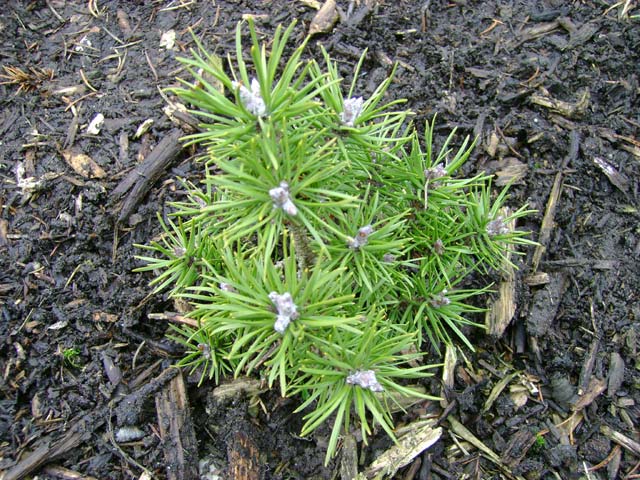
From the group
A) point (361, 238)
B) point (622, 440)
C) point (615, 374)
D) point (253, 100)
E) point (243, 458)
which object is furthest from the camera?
point (615, 374)

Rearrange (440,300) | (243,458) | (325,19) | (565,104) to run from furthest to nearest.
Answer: (325,19) < (565,104) < (243,458) < (440,300)

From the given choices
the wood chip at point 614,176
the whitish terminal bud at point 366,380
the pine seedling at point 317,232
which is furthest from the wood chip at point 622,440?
the whitish terminal bud at point 366,380

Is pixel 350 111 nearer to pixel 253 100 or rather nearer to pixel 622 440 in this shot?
pixel 253 100

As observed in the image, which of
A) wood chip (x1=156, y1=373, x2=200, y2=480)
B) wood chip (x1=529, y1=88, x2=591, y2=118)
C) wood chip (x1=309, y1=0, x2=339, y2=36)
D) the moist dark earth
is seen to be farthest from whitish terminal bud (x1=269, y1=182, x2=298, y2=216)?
wood chip (x1=529, y1=88, x2=591, y2=118)

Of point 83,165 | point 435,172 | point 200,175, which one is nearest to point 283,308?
point 435,172

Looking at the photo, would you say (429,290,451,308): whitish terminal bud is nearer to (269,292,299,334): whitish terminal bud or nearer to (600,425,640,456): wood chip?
(269,292,299,334): whitish terminal bud

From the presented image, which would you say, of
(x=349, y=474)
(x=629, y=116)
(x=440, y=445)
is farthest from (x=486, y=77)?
(x=349, y=474)
